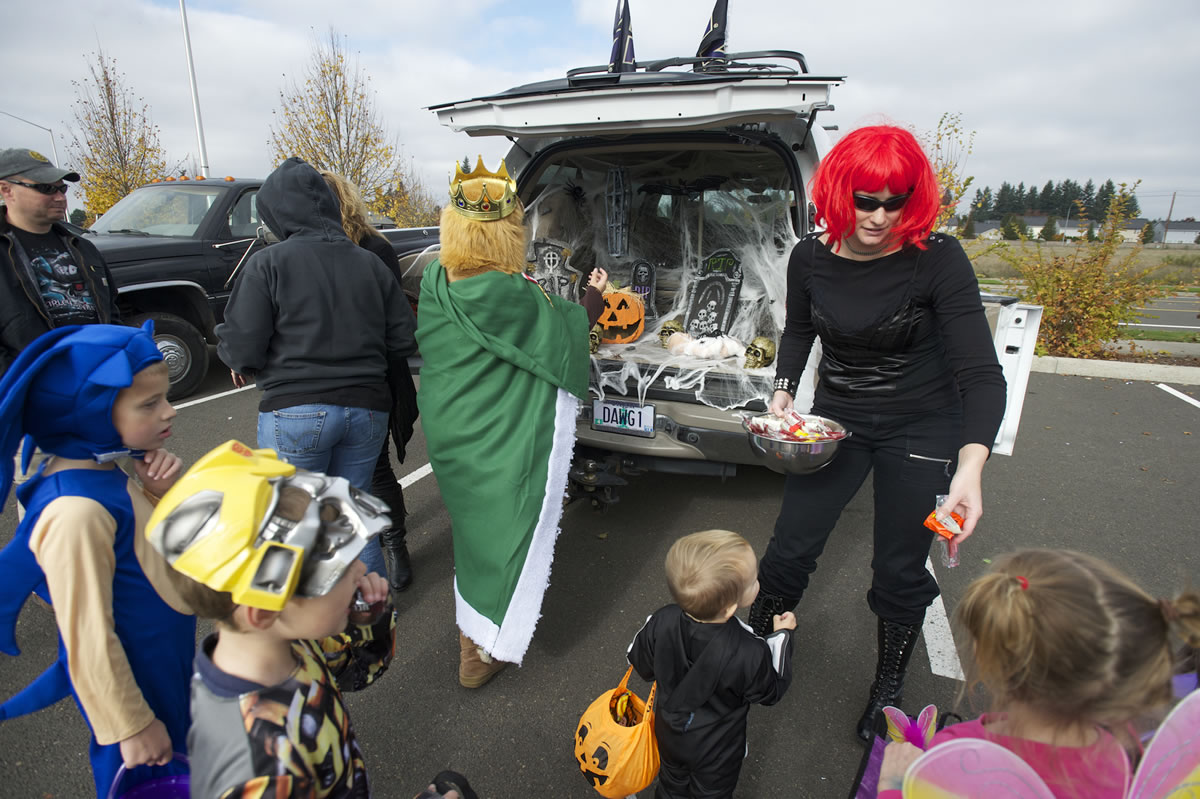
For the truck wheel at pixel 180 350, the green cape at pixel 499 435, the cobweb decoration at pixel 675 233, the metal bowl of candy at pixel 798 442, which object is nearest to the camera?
the metal bowl of candy at pixel 798 442

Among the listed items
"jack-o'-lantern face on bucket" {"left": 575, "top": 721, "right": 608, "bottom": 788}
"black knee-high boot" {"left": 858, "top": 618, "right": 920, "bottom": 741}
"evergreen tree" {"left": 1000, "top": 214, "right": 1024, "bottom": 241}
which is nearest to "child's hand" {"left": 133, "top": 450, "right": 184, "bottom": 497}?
"jack-o'-lantern face on bucket" {"left": 575, "top": 721, "right": 608, "bottom": 788}

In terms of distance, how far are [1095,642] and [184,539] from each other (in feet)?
4.67

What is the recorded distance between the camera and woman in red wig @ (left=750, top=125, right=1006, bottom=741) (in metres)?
1.78

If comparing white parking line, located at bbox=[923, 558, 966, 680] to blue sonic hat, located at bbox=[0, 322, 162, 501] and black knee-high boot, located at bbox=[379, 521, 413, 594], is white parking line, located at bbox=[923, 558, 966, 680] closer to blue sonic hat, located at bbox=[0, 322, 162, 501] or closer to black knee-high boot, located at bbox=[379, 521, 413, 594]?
black knee-high boot, located at bbox=[379, 521, 413, 594]

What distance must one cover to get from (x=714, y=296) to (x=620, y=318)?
27.5 inches

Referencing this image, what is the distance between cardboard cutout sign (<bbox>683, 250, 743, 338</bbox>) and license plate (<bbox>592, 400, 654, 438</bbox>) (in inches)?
44.3

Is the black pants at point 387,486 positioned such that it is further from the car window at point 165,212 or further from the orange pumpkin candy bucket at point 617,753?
the car window at point 165,212

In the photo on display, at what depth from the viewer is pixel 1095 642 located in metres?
0.98

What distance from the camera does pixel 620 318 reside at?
13.2ft

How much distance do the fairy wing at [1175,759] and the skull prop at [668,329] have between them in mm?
3235

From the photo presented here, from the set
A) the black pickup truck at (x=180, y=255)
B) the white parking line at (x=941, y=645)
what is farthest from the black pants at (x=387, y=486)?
the black pickup truck at (x=180, y=255)

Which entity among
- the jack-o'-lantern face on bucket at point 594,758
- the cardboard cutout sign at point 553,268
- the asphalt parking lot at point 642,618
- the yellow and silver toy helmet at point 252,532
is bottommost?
the asphalt parking lot at point 642,618

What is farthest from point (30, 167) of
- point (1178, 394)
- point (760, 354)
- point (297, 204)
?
point (1178, 394)

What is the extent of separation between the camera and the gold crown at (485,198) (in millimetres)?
2129
